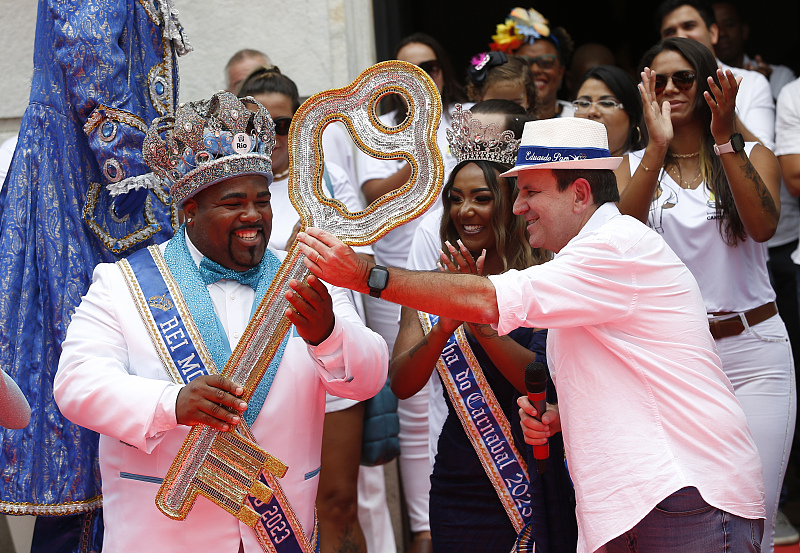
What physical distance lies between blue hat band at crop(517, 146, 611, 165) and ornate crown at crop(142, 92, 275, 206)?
2.86ft

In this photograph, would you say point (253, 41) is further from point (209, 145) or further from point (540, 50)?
point (209, 145)

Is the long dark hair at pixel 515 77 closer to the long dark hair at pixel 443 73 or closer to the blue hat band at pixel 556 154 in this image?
the long dark hair at pixel 443 73

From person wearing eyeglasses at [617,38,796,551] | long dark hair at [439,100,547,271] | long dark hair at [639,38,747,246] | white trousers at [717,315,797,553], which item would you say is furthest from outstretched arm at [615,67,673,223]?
white trousers at [717,315,797,553]

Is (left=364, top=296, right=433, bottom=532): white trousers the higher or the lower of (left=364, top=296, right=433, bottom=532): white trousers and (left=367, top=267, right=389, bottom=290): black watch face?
the lower

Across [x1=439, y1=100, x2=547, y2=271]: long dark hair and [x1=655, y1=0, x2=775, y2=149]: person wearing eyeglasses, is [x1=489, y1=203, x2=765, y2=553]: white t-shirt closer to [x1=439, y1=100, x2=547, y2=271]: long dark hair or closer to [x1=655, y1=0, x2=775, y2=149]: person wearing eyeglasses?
[x1=439, y1=100, x2=547, y2=271]: long dark hair

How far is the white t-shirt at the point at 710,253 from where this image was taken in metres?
3.72

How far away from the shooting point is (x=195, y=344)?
112 inches

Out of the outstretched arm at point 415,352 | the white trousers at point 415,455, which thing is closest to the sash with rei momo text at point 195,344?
the outstretched arm at point 415,352

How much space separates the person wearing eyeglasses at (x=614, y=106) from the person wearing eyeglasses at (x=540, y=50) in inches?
26.3

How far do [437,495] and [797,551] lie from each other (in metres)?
2.20

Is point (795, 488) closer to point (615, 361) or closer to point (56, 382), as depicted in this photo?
point (615, 361)

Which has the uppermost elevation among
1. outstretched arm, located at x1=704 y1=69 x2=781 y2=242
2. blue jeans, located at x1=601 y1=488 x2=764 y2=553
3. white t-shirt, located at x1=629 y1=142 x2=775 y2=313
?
outstretched arm, located at x1=704 y1=69 x2=781 y2=242

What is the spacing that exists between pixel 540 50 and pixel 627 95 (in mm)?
1125

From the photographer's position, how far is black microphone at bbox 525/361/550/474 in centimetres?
267
